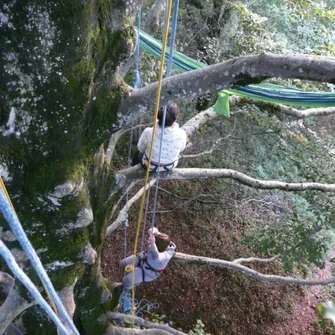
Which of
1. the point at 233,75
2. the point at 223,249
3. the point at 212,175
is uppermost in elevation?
the point at 233,75

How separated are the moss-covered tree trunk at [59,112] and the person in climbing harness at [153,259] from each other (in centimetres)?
72

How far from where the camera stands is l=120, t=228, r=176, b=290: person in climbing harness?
2.72m

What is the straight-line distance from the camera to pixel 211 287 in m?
4.80

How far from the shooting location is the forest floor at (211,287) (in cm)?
448

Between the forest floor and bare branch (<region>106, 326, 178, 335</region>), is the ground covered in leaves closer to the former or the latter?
the forest floor

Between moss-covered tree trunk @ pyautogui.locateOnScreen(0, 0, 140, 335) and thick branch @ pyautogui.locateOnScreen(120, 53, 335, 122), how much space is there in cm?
12

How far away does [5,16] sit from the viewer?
124 cm

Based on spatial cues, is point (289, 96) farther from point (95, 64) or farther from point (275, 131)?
point (275, 131)

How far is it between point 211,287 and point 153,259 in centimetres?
232

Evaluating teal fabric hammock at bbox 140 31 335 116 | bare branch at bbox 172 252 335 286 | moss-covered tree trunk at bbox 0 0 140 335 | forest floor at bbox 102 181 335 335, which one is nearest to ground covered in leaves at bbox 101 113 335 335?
forest floor at bbox 102 181 335 335

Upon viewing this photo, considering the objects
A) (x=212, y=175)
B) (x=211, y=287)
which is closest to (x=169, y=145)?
(x=212, y=175)

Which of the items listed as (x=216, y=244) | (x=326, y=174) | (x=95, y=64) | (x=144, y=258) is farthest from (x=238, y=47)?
(x=95, y=64)

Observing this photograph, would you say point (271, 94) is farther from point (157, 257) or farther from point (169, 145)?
point (157, 257)

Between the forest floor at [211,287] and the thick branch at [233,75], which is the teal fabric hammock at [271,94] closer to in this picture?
the thick branch at [233,75]
